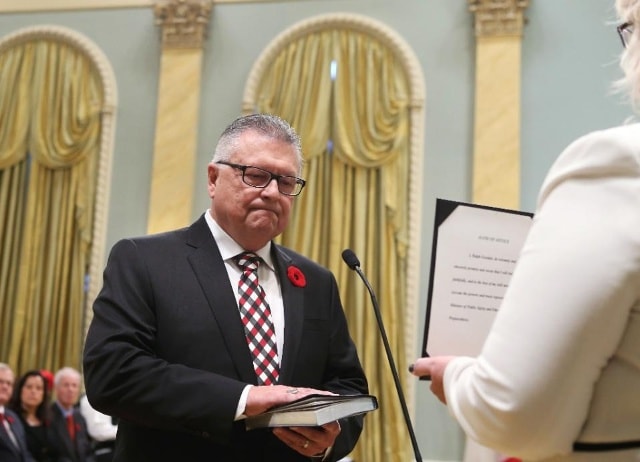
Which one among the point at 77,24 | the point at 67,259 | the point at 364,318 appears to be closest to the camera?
the point at 364,318

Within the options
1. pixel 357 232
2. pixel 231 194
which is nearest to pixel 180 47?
pixel 357 232

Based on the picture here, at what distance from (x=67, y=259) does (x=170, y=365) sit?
6.23 m

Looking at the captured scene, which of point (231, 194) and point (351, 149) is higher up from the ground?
point (351, 149)

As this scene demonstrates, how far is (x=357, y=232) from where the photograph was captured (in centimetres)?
743

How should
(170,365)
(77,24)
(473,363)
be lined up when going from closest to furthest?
(473,363), (170,365), (77,24)

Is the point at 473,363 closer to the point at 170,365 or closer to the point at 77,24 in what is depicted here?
the point at 170,365

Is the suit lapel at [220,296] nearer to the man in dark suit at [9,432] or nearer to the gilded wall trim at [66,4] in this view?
the man in dark suit at [9,432]

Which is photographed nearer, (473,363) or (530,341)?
(530,341)

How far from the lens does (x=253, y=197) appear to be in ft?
8.16

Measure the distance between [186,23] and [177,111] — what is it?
0.88 metres

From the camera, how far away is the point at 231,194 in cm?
251

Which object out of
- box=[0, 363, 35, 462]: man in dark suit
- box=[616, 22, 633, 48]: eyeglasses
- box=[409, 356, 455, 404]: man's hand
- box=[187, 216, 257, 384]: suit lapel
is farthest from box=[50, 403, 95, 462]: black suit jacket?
box=[616, 22, 633, 48]: eyeglasses

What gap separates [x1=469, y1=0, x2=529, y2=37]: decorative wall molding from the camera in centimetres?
749

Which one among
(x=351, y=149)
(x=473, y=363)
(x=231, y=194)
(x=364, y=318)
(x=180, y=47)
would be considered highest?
(x=180, y=47)
